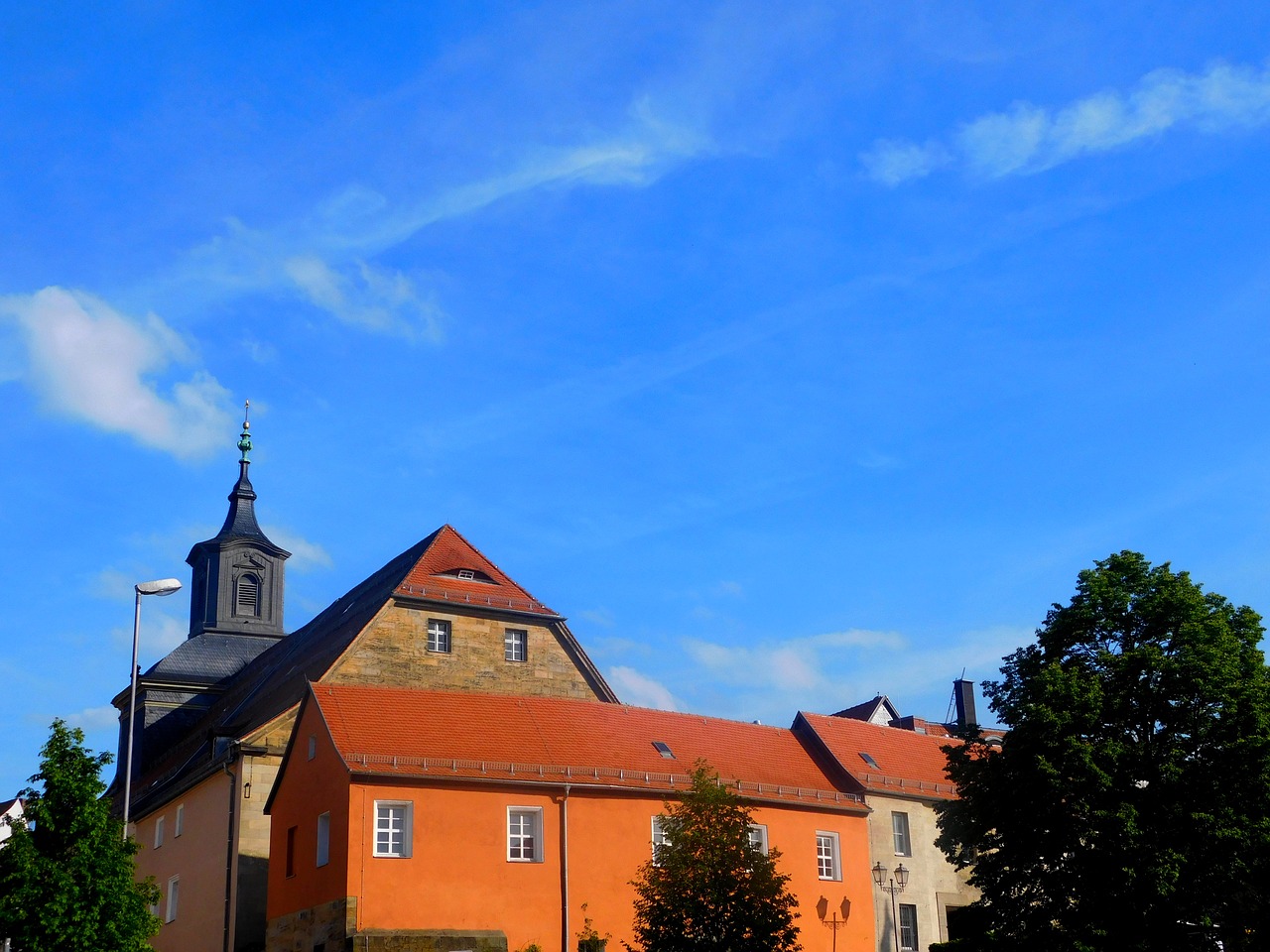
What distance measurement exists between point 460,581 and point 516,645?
9.33 feet

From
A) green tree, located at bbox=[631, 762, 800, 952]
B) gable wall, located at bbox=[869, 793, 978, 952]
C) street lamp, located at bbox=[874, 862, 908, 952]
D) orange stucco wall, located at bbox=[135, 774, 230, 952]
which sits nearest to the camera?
green tree, located at bbox=[631, 762, 800, 952]

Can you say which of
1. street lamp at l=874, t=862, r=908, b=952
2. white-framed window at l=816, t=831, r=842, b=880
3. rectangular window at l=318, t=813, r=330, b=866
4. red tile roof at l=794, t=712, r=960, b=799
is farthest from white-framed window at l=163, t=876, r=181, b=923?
street lamp at l=874, t=862, r=908, b=952

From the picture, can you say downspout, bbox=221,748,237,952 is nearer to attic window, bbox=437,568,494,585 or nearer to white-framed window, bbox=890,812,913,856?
attic window, bbox=437,568,494,585

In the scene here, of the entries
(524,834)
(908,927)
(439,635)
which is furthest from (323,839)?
(908,927)

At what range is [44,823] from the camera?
27.4 m

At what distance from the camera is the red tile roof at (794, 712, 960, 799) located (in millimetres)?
44844

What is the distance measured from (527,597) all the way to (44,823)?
2351 cm

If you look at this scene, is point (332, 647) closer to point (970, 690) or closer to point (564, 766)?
point (564, 766)

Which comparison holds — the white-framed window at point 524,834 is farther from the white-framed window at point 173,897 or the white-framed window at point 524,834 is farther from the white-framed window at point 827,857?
the white-framed window at point 173,897

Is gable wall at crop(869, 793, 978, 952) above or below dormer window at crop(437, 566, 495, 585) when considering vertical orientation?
below

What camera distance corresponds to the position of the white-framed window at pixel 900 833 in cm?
4400

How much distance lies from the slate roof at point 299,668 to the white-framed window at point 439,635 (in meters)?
0.82

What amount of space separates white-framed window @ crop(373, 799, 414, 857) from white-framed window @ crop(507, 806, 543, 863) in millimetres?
2651

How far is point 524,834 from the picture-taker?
36562 mm
